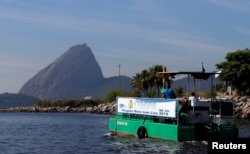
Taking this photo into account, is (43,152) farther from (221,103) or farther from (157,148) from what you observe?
(221,103)

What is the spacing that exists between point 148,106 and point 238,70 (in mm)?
56343

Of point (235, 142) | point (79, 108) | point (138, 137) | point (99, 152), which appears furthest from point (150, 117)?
point (79, 108)

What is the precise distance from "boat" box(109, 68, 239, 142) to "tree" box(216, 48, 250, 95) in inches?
2132

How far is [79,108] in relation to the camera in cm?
15388

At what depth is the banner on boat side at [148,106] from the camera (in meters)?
30.4

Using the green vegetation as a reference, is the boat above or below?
below

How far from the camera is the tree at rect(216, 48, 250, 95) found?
8588cm

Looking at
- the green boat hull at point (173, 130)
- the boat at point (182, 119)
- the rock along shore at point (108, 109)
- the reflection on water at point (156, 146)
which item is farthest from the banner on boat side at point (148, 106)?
the rock along shore at point (108, 109)

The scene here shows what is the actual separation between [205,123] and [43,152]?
32.2 feet

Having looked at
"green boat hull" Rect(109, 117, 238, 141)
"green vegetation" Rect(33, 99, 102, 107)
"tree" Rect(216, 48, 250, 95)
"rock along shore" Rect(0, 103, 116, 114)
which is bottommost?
"green boat hull" Rect(109, 117, 238, 141)

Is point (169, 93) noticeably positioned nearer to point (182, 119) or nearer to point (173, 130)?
point (182, 119)

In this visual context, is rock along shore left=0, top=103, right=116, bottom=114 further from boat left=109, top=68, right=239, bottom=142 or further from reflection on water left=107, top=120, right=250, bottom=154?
reflection on water left=107, top=120, right=250, bottom=154

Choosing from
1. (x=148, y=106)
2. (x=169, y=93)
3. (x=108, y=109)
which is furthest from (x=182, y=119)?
(x=108, y=109)

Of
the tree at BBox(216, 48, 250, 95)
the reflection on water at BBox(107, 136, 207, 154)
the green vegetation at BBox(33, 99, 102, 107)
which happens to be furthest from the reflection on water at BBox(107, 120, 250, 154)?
the green vegetation at BBox(33, 99, 102, 107)
